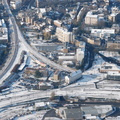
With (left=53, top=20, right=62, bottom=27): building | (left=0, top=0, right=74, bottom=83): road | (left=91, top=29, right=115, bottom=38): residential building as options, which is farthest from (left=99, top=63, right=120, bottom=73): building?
(left=53, top=20, right=62, bottom=27): building

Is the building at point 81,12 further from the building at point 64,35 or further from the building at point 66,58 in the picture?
the building at point 66,58

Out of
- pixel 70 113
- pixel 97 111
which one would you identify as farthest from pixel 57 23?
pixel 70 113

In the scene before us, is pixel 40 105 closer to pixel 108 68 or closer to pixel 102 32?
pixel 108 68

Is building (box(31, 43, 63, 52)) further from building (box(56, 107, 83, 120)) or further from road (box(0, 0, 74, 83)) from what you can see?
building (box(56, 107, 83, 120))

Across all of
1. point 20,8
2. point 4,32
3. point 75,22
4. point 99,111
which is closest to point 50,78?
point 99,111

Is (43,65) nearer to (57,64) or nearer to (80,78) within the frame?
(57,64)

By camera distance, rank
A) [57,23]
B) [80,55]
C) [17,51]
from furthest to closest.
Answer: [57,23]
[17,51]
[80,55]
